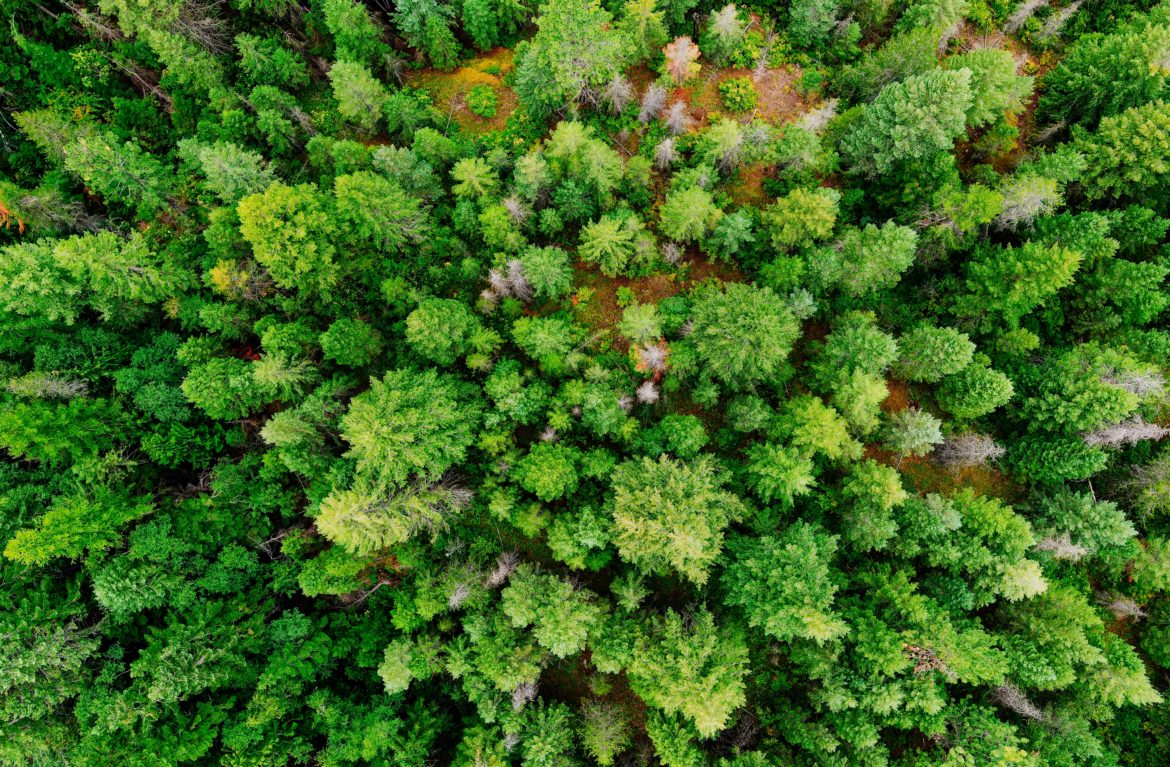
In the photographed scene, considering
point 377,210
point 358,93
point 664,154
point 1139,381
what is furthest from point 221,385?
point 1139,381

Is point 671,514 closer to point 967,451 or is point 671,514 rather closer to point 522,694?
point 522,694

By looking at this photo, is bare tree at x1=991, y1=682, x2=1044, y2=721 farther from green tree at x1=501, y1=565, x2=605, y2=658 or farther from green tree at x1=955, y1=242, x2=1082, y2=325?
green tree at x1=501, y1=565, x2=605, y2=658

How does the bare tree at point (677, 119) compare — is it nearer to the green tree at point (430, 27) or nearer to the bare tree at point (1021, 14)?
the green tree at point (430, 27)

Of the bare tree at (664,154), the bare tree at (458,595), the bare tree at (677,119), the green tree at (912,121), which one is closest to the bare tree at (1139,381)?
the green tree at (912,121)

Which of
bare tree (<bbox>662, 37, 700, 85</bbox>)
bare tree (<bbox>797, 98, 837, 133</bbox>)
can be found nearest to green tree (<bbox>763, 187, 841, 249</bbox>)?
bare tree (<bbox>797, 98, 837, 133</bbox>)

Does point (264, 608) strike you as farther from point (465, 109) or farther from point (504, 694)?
point (465, 109)
